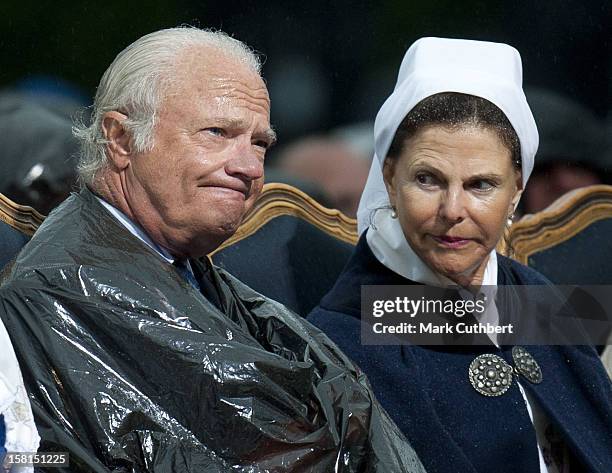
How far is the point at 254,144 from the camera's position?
2.35m

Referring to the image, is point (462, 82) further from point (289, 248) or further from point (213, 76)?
point (289, 248)

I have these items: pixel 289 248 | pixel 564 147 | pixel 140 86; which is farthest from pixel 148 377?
pixel 564 147

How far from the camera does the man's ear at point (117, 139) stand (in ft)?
7.41

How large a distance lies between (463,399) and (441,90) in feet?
1.93

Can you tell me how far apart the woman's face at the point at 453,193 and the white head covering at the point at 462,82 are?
0.17 feet

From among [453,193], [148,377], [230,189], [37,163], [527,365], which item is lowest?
[148,377]

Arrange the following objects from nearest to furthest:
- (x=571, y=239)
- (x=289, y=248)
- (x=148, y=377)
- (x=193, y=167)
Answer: (x=148, y=377) → (x=193, y=167) → (x=289, y=248) → (x=571, y=239)

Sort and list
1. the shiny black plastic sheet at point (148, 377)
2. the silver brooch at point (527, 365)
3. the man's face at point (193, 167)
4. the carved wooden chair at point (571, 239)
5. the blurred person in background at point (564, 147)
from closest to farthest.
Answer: the shiny black plastic sheet at point (148, 377) → the man's face at point (193, 167) → the silver brooch at point (527, 365) → the carved wooden chair at point (571, 239) → the blurred person in background at point (564, 147)

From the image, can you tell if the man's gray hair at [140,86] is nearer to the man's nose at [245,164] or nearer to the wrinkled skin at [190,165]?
the wrinkled skin at [190,165]

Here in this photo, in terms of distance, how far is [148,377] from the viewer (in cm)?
199

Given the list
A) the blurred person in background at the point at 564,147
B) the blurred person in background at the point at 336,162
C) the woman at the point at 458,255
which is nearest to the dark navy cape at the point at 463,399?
the woman at the point at 458,255

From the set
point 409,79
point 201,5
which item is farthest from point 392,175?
point 201,5

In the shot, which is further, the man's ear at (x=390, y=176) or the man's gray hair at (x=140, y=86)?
the man's ear at (x=390, y=176)

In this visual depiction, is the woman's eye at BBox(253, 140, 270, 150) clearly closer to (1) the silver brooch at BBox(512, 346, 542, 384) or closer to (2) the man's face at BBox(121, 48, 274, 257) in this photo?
(2) the man's face at BBox(121, 48, 274, 257)
